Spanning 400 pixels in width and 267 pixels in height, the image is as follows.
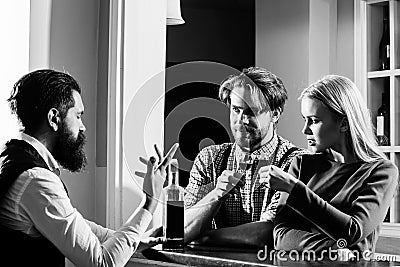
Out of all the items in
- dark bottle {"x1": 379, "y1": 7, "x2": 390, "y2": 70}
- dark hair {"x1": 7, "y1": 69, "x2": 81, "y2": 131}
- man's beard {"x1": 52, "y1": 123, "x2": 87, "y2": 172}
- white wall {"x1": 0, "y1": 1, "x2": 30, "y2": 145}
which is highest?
dark bottle {"x1": 379, "y1": 7, "x2": 390, "y2": 70}

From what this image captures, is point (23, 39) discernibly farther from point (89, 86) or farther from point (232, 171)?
point (232, 171)

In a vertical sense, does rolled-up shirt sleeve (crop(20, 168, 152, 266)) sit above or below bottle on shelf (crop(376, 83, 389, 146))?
below

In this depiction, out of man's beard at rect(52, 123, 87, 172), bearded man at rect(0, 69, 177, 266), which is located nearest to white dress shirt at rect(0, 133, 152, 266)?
bearded man at rect(0, 69, 177, 266)

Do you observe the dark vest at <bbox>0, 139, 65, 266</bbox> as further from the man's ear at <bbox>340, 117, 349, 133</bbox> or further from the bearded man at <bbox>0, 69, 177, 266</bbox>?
the man's ear at <bbox>340, 117, 349, 133</bbox>

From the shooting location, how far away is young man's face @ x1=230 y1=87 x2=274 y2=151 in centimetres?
199

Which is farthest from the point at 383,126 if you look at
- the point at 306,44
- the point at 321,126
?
the point at 321,126

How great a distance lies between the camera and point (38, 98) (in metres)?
1.81

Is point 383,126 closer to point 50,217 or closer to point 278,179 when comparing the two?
point 278,179

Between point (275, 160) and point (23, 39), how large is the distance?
97 cm

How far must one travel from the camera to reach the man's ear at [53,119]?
1.82 m

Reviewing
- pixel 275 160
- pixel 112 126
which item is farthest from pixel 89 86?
pixel 275 160

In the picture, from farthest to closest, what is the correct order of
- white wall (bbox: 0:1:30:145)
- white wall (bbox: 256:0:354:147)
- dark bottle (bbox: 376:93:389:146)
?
white wall (bbox: 256:0:354:147), dark bottle (bbox: 376:93:389:146), white wall (bbox: 0:1:30:145)

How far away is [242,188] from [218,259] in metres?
0.29

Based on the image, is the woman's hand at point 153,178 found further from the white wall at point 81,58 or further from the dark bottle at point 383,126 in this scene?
the dark bottle at point 383,126
